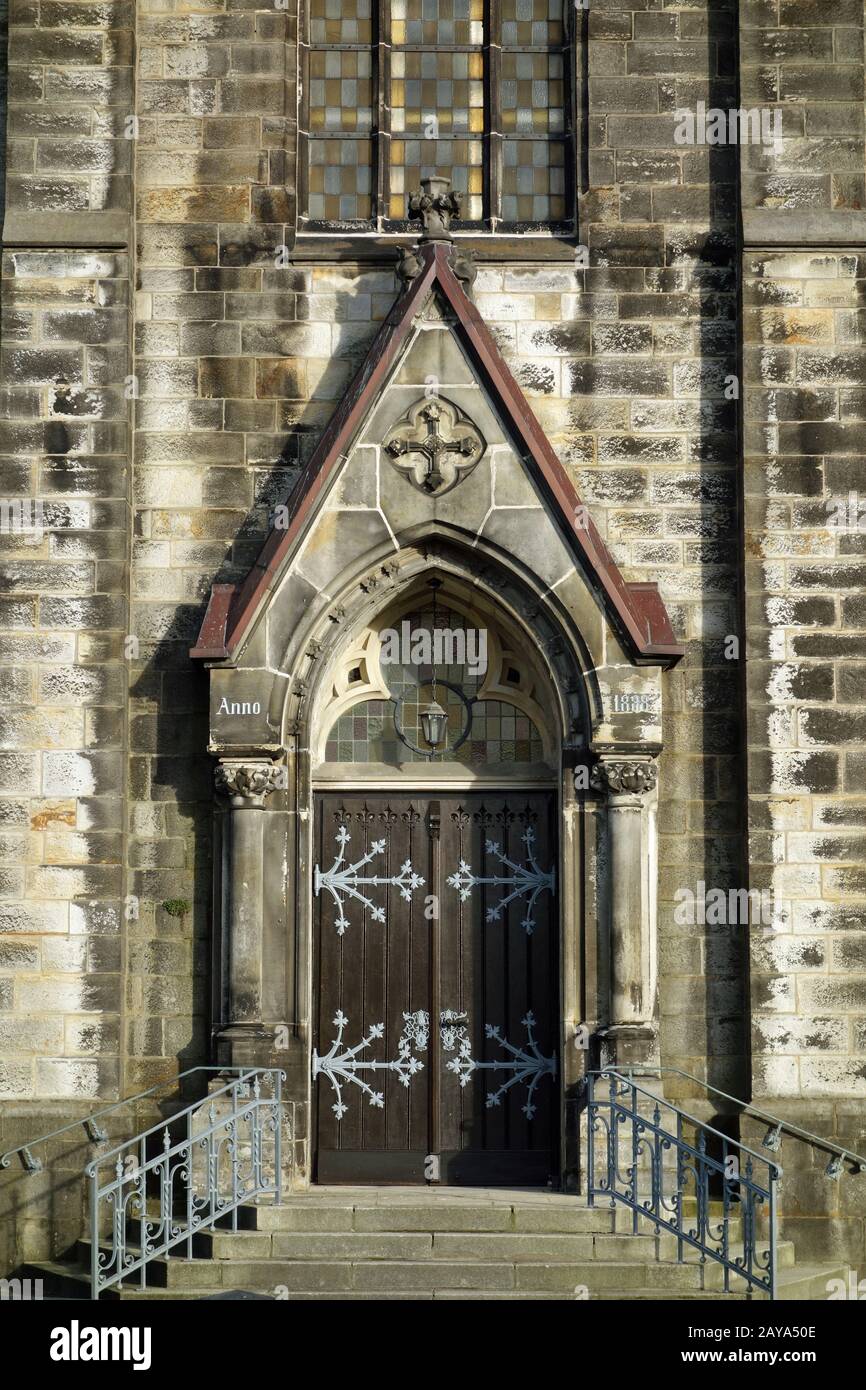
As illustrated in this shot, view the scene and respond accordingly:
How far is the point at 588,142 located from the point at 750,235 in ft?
4.30

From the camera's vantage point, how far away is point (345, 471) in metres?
13.0

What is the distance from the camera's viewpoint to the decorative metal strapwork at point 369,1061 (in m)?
13.1

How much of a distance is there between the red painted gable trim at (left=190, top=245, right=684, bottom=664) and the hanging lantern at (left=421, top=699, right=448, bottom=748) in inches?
56.9

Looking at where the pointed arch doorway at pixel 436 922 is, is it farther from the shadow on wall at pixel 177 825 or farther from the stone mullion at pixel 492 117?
the stone mullion at pixel 492 117

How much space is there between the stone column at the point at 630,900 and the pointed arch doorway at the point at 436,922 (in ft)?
2.06

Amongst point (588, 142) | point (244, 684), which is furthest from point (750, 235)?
point (244, 684)

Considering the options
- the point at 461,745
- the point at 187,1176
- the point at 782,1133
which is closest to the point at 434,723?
the point at 461,745

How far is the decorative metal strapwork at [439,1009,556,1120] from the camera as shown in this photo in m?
13.1

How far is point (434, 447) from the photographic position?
1302cm

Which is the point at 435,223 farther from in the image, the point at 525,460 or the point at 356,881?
the point at 356,881

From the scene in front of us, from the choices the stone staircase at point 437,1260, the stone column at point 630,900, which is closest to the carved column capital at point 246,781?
the stone column at point 630,900

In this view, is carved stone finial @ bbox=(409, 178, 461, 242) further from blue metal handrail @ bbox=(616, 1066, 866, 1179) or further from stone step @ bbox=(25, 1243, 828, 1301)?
stone step @ bbox=(25, 1243, 828, 1301)

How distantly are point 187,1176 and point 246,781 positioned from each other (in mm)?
2547

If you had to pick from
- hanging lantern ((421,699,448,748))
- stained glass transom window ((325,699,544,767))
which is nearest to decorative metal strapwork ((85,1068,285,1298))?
stained glass transom window ((325,699,544,767))
